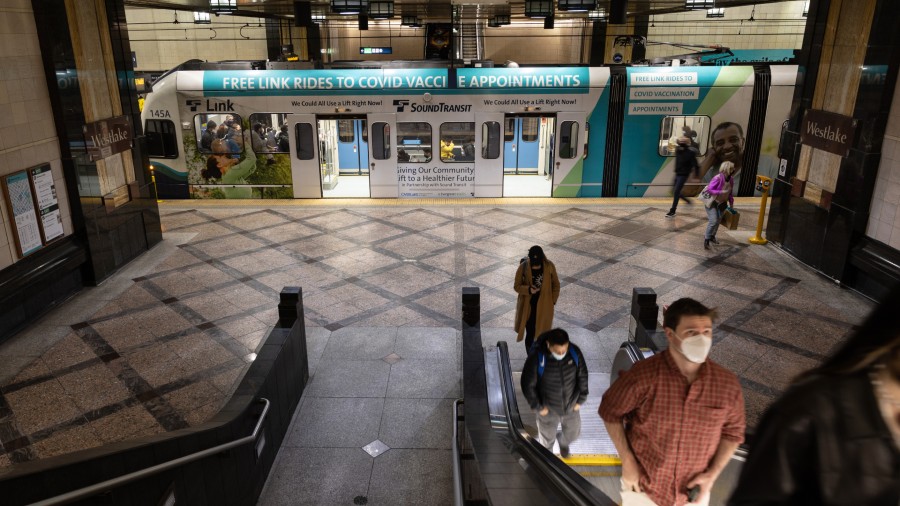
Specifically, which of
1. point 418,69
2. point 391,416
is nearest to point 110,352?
point 391,416

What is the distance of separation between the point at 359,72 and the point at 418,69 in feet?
4.40

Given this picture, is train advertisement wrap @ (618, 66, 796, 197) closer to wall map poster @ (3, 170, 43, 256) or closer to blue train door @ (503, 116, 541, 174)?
blue train door @ (503, 116, 541, 174)

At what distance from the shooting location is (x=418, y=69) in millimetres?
13906

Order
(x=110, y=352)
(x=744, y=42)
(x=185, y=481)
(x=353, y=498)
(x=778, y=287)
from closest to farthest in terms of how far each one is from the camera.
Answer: (x=185, y=481) → (x=353, y=498) → (x=110, y=352) → (x=778, y=287) → (x=744, y=42)

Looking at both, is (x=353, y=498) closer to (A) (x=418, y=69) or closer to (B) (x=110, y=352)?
(B) (x=110, y=352)

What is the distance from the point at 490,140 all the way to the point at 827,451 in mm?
13235

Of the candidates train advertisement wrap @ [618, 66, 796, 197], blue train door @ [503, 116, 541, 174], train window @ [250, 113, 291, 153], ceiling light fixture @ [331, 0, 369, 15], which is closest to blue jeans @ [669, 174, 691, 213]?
train advertisement wrap @ [618, 66, 796, 197]

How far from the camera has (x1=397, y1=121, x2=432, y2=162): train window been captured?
14.2 metres

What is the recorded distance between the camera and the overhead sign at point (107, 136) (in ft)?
30.2

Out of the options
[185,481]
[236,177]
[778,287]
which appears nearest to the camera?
[185,481]

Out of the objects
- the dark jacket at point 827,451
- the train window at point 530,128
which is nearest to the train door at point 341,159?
the train window at point 530,128

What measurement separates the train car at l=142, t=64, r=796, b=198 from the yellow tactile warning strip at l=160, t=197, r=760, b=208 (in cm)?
20

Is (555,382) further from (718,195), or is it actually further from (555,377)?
(718,195)

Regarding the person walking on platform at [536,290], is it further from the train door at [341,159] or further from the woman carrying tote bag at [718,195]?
the train door at [341,159]
